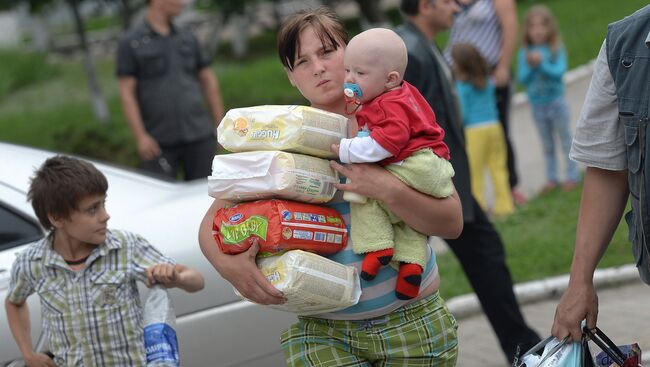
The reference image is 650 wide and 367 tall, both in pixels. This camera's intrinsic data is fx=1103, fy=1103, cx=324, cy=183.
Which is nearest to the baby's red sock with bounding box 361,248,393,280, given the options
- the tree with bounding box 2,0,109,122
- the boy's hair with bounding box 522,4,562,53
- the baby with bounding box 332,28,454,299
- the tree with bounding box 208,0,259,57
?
the baby with bounding box 332,28,454,299

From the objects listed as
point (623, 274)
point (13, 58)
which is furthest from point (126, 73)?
point (13, 58)

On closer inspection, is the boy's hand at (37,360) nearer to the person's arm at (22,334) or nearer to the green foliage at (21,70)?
the person's arm at (22,334)

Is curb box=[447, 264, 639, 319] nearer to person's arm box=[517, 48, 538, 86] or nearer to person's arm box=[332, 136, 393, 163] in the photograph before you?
person's arm box=[517, 48, 538, 86]

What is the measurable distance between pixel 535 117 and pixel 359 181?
655 cm

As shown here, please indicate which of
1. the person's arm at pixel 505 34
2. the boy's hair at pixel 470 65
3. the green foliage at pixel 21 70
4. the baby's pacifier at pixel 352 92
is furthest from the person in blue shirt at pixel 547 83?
the green foliage at pixel 21 70

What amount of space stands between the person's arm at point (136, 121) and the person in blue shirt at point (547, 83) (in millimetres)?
3553

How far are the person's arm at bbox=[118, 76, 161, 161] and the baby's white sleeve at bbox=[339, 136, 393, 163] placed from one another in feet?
13.3

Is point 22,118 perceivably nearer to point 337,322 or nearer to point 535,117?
point 535,117

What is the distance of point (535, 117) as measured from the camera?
9.28m

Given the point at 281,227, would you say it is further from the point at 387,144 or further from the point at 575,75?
the point at 575,75

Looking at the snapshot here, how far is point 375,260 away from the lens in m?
2.99

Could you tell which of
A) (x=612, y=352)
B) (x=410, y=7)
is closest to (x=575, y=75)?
(x=410, y=7)

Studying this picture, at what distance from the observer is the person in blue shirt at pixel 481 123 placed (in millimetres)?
8175

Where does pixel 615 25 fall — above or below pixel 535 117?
above
